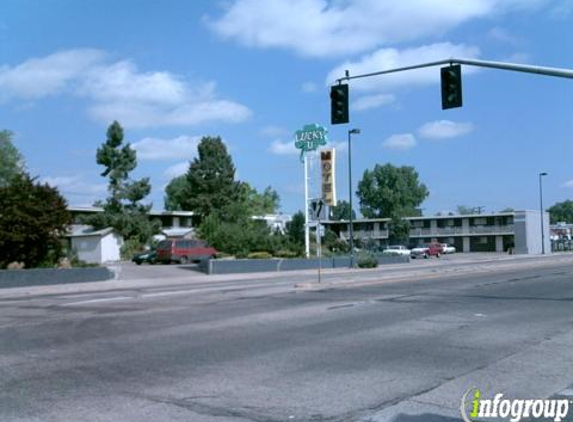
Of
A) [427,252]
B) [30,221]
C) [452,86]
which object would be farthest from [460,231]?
[452,86]

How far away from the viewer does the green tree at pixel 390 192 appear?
161000 millimetres

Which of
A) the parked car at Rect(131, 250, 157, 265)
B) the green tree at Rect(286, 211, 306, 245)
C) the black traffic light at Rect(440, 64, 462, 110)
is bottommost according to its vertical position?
the parked car at Rect(131, 250, 157, 265)

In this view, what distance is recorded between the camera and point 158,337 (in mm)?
12422

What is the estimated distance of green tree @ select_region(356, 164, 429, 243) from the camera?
16100cm

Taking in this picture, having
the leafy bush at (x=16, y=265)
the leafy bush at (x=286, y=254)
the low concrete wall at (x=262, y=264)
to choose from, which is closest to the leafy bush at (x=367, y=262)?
the low concrete wall at (x=262, y=264)

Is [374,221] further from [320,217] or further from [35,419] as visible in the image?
[35,419]

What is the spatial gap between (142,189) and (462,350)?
59632 mm

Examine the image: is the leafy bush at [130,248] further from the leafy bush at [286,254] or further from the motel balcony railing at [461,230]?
the motel balcony railing at [461,230]

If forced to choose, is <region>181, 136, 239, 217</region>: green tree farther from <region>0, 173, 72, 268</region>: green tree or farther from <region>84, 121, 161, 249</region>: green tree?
<region>0, 173, 72, 268</region>: green tree

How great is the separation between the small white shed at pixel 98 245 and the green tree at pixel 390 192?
99.8m

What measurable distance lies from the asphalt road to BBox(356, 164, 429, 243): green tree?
14206 cm

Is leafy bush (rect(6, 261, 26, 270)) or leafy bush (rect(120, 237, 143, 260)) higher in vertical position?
leafy bush (rect(120, 237, 143, 260))

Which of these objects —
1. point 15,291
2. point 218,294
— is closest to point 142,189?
point 15,291

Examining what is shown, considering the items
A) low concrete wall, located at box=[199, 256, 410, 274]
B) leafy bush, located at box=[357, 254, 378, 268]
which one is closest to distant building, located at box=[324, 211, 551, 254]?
leafy bush, located at box=[357, 254, 378, 268]
